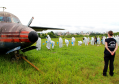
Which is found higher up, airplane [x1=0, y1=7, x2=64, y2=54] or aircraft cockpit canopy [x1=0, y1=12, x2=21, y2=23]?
aircraft cockpit canopy [x1=0, y1=12, x2=21, y2=23]

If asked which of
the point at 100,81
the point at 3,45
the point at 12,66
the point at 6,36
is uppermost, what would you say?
the point at 6,36

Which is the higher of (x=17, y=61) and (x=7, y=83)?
(x=17, y=61)

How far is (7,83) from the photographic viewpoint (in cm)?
292

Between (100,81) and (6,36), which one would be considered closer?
(100,81)

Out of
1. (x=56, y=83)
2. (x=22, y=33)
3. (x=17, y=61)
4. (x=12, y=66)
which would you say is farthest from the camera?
(x=17, y=61)

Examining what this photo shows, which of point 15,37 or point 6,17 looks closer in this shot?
point 15,37

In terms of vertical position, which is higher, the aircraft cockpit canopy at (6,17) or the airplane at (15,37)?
the aircraft cockpit canopy at (6,17)

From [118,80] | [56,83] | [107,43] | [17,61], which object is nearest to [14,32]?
[17,61]

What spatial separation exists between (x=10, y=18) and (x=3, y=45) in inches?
72.8

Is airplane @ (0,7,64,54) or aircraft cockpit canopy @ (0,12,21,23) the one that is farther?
aircraft cockpit canopy @ (0,12,21,23)

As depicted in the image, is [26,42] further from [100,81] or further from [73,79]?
[100,81]

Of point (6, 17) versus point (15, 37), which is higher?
point (6, 17)

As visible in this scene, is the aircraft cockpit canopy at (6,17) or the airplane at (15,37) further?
the aircraft cockpit canopy at (6,17)

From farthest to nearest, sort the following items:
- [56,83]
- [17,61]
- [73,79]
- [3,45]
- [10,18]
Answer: [10,18], [17,61], [3,45], [73,79], [56,83]
